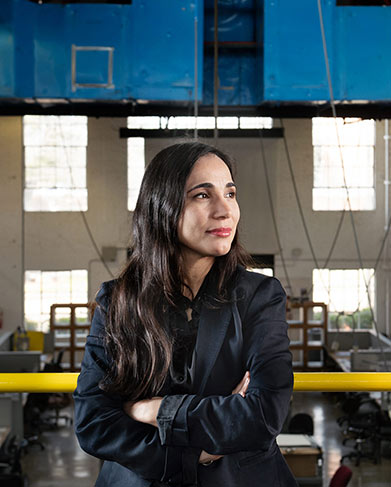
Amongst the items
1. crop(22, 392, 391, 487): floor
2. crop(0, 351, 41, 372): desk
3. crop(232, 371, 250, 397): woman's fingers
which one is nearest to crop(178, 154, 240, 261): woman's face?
crop(232, 371, 250, 397): woman's fingers

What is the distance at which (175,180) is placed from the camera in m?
1.18

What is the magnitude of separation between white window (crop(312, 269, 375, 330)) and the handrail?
11.9 meters

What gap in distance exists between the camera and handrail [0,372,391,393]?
1407mm

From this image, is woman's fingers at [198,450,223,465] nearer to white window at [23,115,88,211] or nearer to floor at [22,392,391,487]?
floor at [22,392,391,487]

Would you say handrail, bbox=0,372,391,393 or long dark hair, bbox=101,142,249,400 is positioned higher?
long dark hair, bbox=101,142,249,400

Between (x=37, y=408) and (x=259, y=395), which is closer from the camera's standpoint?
(x=259, y=395)

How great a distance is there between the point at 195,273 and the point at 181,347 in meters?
0.13

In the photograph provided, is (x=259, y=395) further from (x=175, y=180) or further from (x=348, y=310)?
(x=348, y=310)

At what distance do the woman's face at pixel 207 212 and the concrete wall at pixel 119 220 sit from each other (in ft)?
37.9

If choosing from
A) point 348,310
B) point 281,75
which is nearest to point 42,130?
point 348,310

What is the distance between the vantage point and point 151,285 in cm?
120

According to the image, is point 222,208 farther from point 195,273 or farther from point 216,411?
point 216,411

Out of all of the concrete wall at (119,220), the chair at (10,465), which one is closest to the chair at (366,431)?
the chair at (10,465)

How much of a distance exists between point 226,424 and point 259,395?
0.07m
